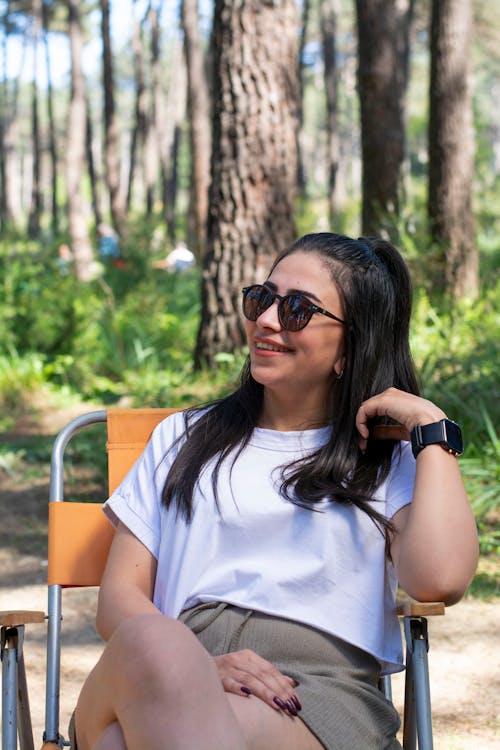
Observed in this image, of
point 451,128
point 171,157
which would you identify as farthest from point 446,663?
point 171,157

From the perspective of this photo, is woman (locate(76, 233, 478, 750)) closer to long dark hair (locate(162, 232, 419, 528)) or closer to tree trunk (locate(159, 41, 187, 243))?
long dark hair (locate(162, 232, 419, 528))

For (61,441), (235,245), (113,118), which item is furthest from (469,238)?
(113,118)

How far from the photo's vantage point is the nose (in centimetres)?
232

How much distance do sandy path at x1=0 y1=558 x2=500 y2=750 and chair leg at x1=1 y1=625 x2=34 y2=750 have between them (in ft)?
3.29

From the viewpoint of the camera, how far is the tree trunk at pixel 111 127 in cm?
2009

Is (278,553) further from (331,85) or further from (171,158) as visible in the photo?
(171,158)

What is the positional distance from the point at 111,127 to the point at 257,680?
1964cm

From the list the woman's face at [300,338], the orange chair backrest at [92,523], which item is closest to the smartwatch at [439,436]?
the woman's face at [300,338]

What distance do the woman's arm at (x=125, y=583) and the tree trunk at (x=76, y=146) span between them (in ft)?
40.0

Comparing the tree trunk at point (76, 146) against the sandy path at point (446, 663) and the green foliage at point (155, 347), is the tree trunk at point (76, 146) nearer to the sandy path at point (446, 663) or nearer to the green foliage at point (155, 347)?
the green foliage at point (155, 347)

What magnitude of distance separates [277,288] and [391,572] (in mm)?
668

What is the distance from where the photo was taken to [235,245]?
7.19m

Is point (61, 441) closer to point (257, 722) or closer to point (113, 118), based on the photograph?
point (257, 722)

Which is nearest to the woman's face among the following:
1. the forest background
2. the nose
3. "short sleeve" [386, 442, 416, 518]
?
the nose
